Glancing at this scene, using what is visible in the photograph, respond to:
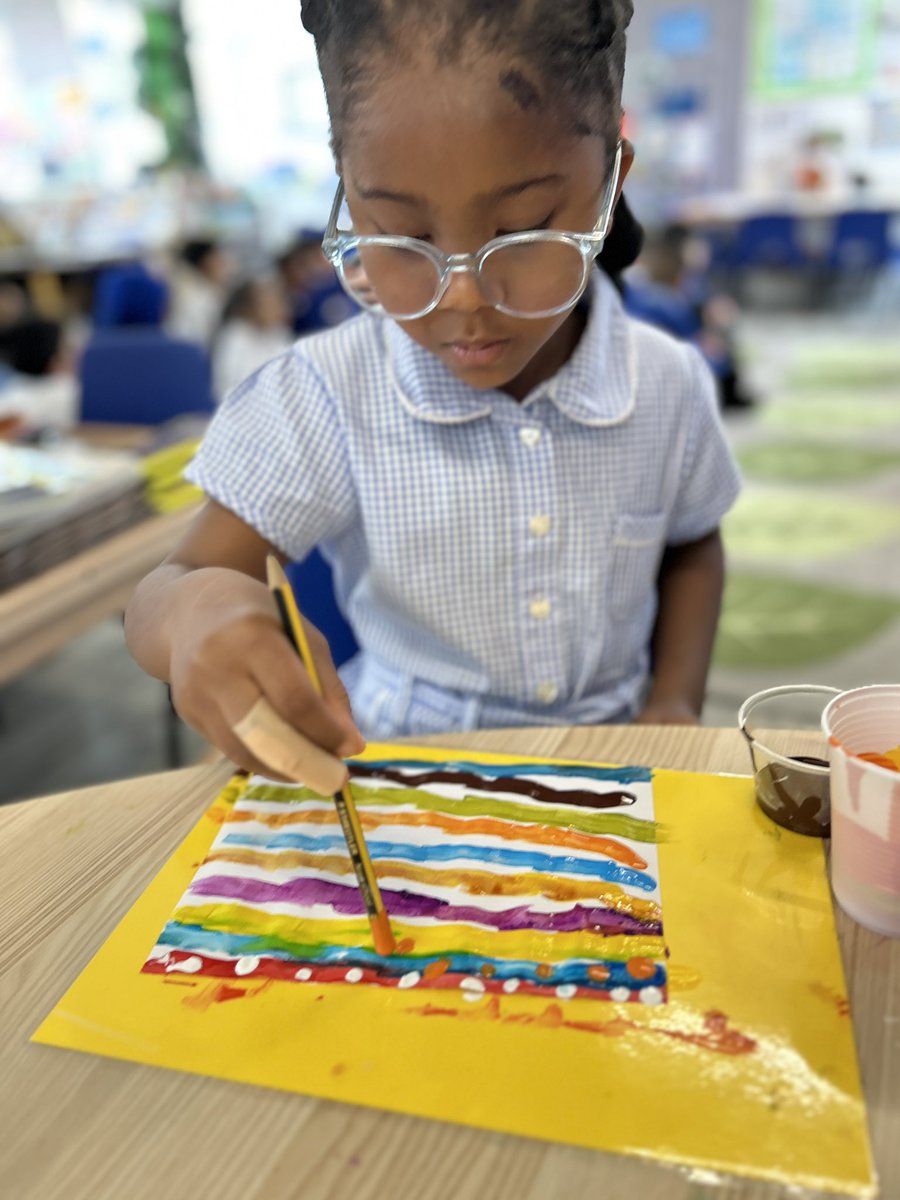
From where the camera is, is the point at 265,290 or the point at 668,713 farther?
the point at 265,290

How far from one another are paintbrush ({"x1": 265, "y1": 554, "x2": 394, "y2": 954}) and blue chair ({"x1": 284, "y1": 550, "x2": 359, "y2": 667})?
1.52ft

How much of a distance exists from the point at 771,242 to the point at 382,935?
21.8 ft

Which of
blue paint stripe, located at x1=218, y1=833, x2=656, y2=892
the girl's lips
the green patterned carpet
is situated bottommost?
the green patterned carpet

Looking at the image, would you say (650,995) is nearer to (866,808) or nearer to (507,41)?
(866,808)

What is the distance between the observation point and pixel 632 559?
936 mm

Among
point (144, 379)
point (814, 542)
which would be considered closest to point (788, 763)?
point (144, 379)

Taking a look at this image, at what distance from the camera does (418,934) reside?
548 millimetres

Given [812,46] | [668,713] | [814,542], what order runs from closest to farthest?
[668,713]
[814,542]
[812,46]

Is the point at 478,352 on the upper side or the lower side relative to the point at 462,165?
lower

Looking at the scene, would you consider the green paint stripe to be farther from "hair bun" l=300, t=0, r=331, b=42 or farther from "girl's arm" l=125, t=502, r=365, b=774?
"hair bun" l=300, t=0, r=331, b=42

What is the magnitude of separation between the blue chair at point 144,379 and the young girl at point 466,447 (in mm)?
1055

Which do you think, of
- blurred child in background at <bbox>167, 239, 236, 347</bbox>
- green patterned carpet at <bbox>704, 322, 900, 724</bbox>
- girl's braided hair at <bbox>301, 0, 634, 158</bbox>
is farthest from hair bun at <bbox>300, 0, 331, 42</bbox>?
blurred child in background at <bbox>167, 239, 236, 347</bbox>

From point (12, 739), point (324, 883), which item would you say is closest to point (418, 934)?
point (324, 883)

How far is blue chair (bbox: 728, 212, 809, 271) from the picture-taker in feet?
20.6
